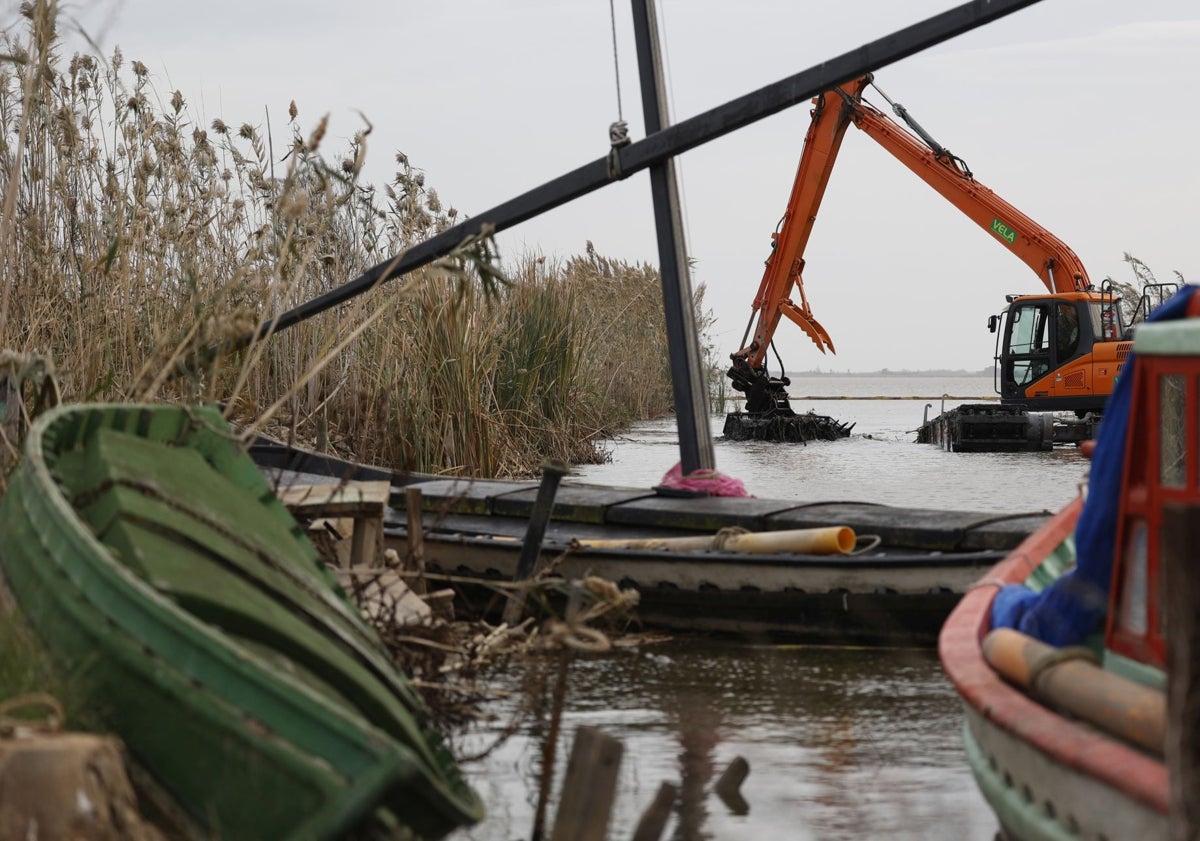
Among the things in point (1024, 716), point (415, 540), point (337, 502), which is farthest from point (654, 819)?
point (415, 540)

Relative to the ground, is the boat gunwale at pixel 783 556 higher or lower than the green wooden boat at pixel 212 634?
lower

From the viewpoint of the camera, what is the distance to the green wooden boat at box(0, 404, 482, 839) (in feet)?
10.0

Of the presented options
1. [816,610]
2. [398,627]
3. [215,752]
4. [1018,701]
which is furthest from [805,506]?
[215,752]

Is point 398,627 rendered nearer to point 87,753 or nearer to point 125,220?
point 87,753

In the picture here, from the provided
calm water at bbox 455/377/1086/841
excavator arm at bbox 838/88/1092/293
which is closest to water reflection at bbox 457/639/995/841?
calm water at bbox 455/377/1086/841

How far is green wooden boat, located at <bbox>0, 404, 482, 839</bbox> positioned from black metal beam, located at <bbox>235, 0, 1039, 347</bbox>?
2.65 m

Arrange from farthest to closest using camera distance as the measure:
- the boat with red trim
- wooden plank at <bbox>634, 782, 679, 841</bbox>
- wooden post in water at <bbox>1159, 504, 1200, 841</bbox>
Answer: wooden plank at <bbox>634, 782, 679, 841</bbox>
the boat with red trim
wooden post in water at <bbox>1159, 504, 1200, 841</bbox>

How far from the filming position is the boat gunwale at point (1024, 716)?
9.28 feet

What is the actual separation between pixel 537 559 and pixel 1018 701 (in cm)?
358

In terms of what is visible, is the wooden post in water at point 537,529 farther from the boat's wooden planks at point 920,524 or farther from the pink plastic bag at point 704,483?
the pink plastic bag at point 704,483

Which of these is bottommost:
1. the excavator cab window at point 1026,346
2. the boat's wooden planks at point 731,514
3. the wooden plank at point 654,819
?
the wooden plank at point 654,819

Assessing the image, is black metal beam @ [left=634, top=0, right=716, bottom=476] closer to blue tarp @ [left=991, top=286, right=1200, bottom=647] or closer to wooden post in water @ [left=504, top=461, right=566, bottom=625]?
wooden post in water @ [left=504, top=461, right=566, bottom=625]

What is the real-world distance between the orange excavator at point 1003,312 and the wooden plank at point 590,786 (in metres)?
21.2

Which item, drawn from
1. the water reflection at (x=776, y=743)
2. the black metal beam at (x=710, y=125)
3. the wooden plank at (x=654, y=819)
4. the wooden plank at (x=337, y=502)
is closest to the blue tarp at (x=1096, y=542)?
the water reflection at (x=776, y=743)
